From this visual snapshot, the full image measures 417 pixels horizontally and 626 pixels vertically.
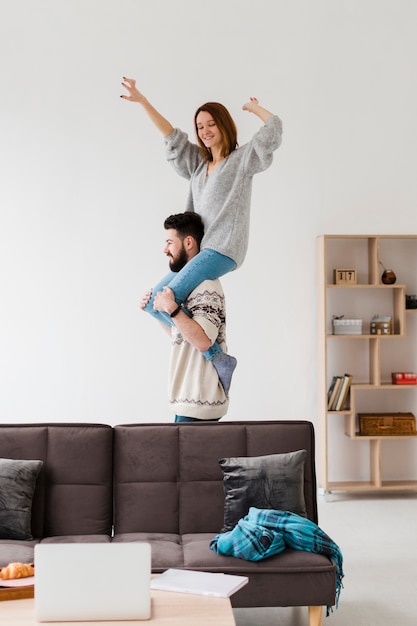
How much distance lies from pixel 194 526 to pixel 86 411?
8.83ft

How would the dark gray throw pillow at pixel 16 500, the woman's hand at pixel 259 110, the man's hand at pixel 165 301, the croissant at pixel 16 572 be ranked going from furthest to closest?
the woman's hand at pixel 259 110, the man's hand at pixel 165 301, the dark gray throw pillow at pixel 16 500, the croissant at pixel 16 572

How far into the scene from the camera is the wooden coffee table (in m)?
2.32

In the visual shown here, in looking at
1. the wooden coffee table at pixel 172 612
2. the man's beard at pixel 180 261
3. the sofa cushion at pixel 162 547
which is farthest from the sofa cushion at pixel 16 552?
the man's beard at pixel 180 261

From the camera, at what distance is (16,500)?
139 inches

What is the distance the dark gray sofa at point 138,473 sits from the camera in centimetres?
365

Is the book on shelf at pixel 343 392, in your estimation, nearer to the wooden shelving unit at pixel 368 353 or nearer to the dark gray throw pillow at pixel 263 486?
the wooden shelving unit at pixel 368 353

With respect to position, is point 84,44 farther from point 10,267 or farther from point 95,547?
point 95,547

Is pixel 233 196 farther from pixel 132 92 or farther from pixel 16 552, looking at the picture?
pixel 16 552

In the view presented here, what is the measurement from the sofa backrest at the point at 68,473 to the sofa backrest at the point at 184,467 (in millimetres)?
66

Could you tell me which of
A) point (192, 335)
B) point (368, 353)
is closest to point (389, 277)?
point (368, 353)

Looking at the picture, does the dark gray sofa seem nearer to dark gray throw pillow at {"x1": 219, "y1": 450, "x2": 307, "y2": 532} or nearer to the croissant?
dark gray throw pillow at {"x1": 219, "y1": 450, "x2": 307, "y2": 532}

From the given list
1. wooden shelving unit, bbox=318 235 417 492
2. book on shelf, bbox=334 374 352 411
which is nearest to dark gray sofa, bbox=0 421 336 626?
book on shelf, bbox=334 374 352 411

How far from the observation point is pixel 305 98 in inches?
253

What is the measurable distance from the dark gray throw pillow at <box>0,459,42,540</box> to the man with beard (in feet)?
2.65
